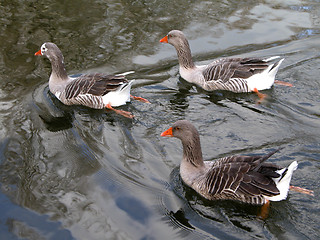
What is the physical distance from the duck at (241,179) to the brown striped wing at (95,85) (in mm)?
2588

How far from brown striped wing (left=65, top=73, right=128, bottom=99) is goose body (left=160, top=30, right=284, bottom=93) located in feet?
6.01

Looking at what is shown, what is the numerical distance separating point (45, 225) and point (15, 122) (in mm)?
2867

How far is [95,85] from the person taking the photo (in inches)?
328

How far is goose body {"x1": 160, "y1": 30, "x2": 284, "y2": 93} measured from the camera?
28.5 ft

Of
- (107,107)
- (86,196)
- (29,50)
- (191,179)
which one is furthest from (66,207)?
(29,50)

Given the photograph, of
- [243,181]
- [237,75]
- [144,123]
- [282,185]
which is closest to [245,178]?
[243,181]

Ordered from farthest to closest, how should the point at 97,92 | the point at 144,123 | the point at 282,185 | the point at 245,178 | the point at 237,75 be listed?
the point at 237,75 < the point at 97,92 < the point at 144,123 < the point at 245,178 < the point at 282,185

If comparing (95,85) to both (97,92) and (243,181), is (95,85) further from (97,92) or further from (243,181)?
(243,181)

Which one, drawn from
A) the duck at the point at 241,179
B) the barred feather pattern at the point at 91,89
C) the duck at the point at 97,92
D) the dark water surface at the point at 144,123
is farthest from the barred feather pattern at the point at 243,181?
the barred feather pattern at the point at 91,89

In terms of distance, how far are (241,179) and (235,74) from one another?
3.71 m

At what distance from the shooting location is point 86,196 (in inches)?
236

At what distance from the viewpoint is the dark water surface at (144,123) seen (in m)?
5.52

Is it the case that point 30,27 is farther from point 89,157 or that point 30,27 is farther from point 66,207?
point 66,207

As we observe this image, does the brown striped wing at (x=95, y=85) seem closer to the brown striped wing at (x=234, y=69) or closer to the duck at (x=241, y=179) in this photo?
the brown striped wing at (x=234, y=69)
